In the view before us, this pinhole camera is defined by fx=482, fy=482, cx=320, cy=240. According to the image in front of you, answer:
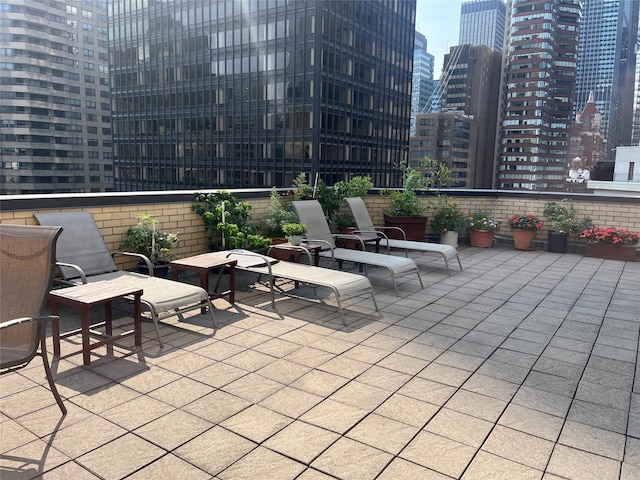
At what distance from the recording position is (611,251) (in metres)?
8.70

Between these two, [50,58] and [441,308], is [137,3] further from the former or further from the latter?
[441,308]

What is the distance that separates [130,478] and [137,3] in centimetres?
7233

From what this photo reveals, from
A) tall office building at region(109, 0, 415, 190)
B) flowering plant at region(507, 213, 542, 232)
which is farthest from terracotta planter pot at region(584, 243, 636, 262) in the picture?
tall office building at region(109, 0, 415, 190)

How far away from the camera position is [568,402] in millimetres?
2955

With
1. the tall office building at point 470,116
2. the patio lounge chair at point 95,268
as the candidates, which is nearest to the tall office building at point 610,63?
the tall office building at point 470,116

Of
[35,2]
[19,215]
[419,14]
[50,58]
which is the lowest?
[19,215]

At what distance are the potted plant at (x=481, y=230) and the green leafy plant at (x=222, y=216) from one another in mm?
5097

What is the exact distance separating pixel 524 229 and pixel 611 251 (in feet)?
4.95

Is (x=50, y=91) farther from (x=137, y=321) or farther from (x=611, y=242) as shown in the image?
(x=137, y=321)

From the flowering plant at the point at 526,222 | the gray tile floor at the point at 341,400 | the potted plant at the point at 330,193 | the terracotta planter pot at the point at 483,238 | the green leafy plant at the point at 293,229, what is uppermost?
the potted plant at the point at 330,193

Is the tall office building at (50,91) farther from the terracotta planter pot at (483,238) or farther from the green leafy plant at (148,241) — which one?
the green leafy plant at (148,241)

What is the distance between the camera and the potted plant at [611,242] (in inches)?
336

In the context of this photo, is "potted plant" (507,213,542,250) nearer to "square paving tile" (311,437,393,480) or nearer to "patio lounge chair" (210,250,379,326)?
"patio lounge chair" (210,250,379,326)

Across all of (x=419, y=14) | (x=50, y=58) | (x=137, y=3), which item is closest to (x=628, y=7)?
(x=419, y=14)
